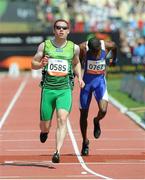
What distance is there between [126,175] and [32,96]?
19293 mm

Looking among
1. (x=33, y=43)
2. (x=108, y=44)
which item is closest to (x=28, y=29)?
(x=33, y=43)

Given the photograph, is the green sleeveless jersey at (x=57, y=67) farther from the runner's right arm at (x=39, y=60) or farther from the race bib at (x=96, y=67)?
the race bib at (x=96, y=67)

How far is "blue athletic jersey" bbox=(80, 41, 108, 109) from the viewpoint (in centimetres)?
1316

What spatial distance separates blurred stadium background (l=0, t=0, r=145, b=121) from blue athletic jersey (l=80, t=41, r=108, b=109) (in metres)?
29.7

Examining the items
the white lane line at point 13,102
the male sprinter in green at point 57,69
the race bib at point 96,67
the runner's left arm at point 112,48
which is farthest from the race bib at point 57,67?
the white lane line at point 13,102

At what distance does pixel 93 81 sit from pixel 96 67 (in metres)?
0.29

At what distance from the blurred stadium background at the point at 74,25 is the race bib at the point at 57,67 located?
31.3 metres

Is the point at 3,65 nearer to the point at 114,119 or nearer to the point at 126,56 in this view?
the point at 126,56

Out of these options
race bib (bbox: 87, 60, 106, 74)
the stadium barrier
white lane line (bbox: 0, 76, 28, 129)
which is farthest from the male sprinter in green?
the stadium barrier

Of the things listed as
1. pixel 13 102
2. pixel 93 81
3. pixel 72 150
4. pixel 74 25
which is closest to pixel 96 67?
pixel 93 81

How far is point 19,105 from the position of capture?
25.5 meters

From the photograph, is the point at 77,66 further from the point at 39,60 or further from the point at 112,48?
the point at 112,48

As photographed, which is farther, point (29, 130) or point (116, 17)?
point (116, 17)

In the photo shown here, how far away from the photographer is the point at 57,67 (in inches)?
460
